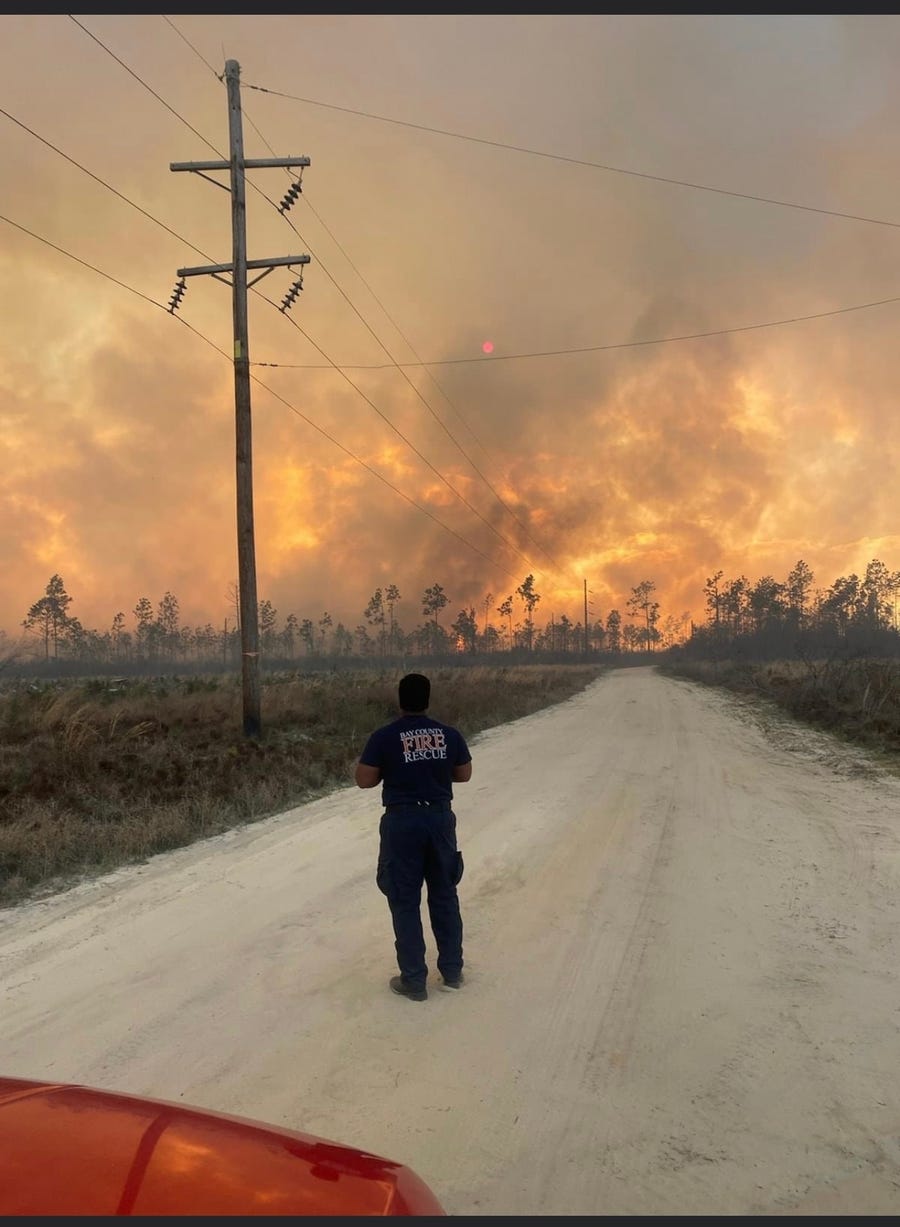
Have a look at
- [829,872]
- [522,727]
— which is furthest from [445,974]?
[522,727]

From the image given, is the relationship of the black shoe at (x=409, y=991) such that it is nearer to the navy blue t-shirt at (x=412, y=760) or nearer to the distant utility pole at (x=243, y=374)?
the navy blue t-shirt at (x=412, y=760)

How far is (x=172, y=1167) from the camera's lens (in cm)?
156

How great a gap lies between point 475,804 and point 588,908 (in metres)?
3.50

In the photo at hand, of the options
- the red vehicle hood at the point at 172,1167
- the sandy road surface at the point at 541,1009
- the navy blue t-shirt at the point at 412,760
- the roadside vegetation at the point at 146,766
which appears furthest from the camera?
the roadside vegetation at the point at 146,766

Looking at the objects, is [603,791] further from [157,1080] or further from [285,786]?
[157,1080]

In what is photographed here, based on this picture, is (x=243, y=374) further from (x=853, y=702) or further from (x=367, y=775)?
(x=853, y=702)

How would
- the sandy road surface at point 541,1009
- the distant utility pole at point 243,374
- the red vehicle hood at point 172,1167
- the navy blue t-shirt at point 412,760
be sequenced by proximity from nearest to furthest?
the red vehicle hood at point 172,1167
the sandy road surface at point 541,1009
the navy blue t-shirt at point 412,760
the distant utility pole at point 243,374

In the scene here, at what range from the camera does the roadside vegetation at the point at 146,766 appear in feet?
23.5

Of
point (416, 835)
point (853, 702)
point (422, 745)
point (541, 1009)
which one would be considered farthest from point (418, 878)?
point (853, 702)

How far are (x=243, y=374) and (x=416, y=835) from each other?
11.2 meters

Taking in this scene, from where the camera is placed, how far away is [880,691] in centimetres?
1641

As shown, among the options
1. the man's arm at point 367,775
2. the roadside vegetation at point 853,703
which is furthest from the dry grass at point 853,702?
the man's arm at point 367,775

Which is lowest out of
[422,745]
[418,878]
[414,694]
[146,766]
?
[146,766]

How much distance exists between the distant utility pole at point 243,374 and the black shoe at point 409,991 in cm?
924
